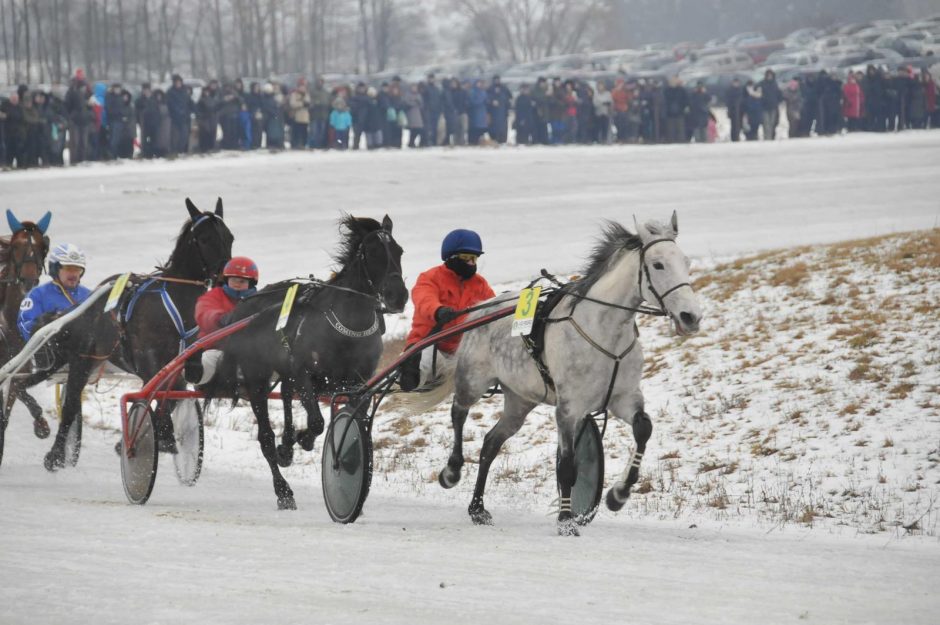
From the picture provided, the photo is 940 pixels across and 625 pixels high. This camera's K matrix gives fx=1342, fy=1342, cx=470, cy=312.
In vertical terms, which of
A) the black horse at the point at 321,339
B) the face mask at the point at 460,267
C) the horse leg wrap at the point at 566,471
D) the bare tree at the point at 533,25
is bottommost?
the horse leg wrap at the point at 566,471

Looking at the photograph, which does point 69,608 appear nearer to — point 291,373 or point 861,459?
point 291,373

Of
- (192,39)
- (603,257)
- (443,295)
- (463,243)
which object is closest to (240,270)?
(443,295)

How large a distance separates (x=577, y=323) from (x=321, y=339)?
2150mm

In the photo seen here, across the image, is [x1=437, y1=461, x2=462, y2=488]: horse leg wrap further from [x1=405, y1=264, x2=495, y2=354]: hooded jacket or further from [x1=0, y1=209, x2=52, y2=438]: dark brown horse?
[x1=0, y1=209, x2=52, y2=438]: dark brown horse

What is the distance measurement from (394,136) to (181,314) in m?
22.2

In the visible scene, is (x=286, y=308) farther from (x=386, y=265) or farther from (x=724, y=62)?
(x=724, y=62)

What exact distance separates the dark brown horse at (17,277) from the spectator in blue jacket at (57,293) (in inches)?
15.7

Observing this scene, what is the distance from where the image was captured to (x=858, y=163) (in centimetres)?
3145

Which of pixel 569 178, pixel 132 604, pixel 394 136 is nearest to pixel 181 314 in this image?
pixel 132 604

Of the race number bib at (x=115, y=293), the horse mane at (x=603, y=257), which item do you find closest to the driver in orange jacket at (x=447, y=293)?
the horse mane at (x=603, y=257)

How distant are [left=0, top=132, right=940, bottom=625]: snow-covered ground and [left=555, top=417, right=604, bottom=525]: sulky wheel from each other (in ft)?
0.63

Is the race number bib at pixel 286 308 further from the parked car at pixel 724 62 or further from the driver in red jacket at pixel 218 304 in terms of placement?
the parked car at pixel 724 62

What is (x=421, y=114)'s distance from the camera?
1282 inches

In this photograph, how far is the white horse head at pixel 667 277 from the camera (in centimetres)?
738
